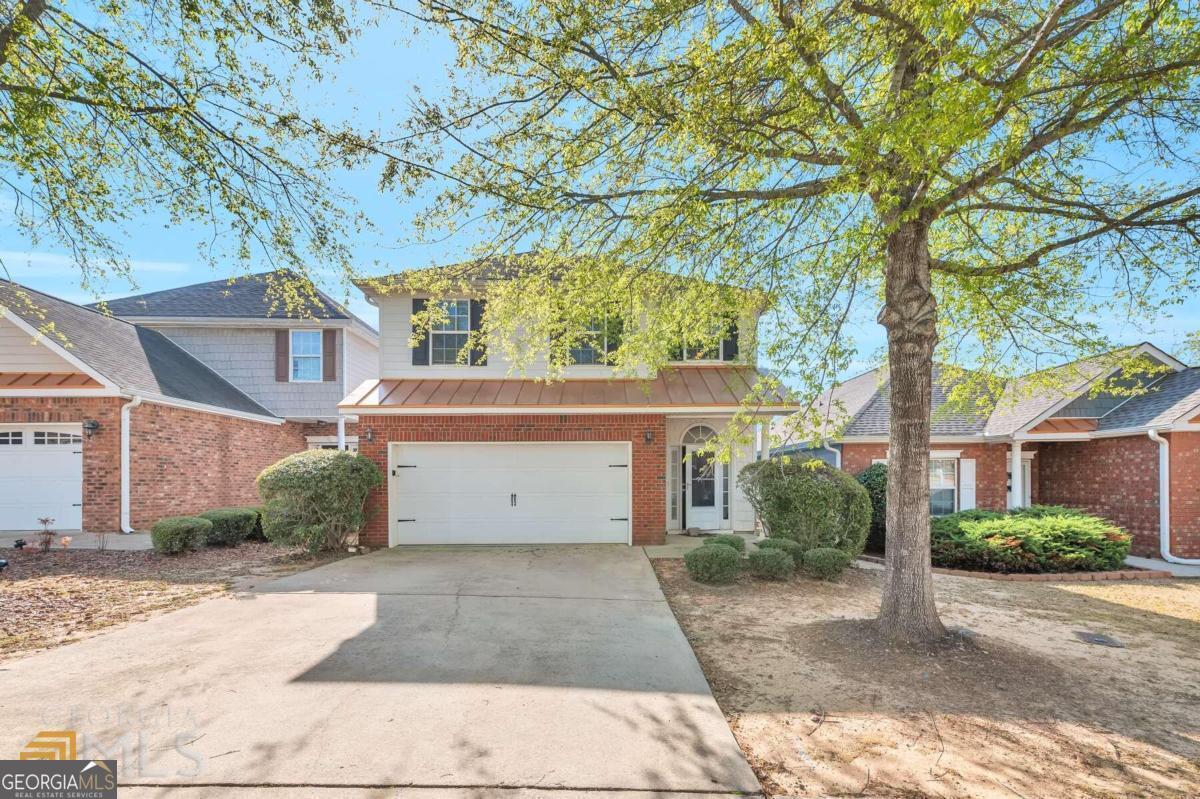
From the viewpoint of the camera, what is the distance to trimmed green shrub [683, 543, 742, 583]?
7344mm

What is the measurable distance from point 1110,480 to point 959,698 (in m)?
11.3

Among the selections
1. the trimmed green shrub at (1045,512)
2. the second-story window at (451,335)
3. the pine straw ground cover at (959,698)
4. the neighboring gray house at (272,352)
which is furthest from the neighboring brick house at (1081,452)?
the neighboring gray house at (272,352)

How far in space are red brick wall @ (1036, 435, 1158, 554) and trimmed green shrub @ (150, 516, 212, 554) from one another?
18047 millimetres

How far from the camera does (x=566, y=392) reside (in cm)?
1074

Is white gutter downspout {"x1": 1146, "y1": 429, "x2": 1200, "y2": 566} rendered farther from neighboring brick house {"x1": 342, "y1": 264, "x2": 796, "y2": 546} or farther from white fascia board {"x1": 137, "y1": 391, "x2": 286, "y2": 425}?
white fascia board {"x1": 137, "y1": 391, "x2": 286, "y2": 425}

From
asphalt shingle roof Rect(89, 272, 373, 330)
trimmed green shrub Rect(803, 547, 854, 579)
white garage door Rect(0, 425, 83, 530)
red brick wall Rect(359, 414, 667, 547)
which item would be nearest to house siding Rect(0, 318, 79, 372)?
white garage door Rect(0, 425, 83, 530)

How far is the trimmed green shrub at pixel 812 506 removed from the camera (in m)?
8.41

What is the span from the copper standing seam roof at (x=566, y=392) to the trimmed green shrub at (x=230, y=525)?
3207mm

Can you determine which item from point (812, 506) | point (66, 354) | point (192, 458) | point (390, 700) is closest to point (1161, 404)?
point (812, 506)

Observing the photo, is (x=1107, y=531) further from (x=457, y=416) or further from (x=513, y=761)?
(x=457, y=416)

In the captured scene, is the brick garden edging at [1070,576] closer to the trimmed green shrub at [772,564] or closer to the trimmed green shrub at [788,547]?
the trimmed green shrub at [788,547]

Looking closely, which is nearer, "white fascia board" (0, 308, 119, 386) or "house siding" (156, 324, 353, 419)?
"white fascia board" (0, 308, 119, 386)

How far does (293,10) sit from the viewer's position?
5.25m

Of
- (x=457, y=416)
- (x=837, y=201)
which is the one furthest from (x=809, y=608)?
(x=457, y=416)
